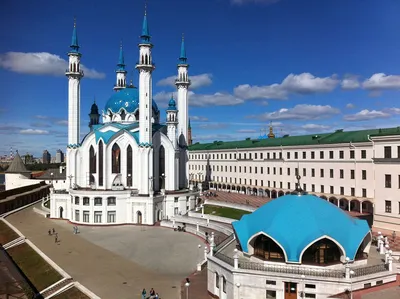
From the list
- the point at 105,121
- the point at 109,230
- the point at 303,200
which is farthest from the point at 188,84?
the point at 303,200

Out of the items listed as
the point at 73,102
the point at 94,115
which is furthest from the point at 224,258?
the point at 94,115

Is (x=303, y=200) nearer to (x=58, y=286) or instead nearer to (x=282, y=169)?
(x=58, y=286)

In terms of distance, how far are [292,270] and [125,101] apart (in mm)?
42580

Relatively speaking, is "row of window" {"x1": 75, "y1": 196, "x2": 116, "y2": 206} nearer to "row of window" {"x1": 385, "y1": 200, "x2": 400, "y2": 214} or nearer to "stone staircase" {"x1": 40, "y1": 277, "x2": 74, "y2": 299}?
"stone staircase" {"x1": 40, "y1": 277, "x2": 74, "y2": 299}

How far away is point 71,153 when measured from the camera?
51406 mm

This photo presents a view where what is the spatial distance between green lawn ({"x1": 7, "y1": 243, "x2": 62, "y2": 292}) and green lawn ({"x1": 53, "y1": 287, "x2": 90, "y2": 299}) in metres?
2.12

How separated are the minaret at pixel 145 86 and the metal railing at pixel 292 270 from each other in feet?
98.8

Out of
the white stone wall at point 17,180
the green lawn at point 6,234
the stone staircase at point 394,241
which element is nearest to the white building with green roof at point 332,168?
the stone staircase at point 394,241

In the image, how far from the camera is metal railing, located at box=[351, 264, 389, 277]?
17.5 metres

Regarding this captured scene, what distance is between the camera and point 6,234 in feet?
129

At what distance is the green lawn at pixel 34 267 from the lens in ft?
79.5

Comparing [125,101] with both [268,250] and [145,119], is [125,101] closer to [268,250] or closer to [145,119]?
[145,119]

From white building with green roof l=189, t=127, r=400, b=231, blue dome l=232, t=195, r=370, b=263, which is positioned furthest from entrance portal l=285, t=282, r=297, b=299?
white building with green roof l=189, t=127, r=400, b=231

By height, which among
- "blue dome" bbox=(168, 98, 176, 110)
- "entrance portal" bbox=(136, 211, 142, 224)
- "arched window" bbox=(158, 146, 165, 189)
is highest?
"blue dome" bbox=(168, 98, 176, 110)
